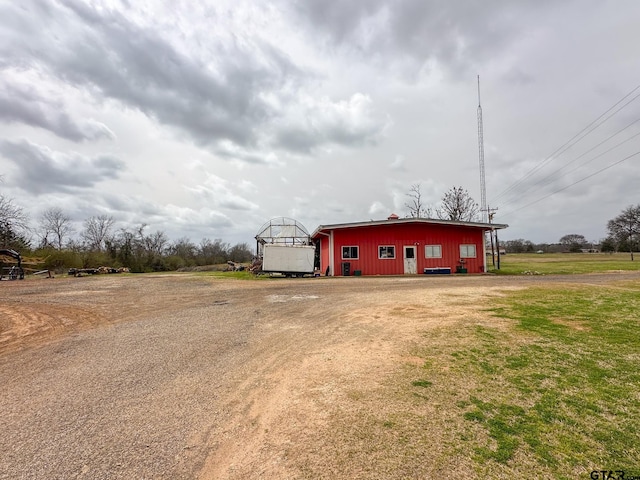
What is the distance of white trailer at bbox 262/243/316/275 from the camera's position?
69.1 feet

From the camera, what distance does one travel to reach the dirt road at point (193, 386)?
8.18 feet

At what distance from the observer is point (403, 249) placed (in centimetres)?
2141

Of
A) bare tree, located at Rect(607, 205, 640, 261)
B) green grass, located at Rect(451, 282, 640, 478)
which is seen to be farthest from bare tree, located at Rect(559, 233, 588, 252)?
green grass, located at Rect(451, 282, 640, 478)

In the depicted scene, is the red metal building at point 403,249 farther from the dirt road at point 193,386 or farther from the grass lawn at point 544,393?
the grass lawn at point 544,393

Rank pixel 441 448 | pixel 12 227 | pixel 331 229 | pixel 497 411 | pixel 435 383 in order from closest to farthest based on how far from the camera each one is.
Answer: pixel 441 448 < pixel 497 411 < pixel 435 383 < pixel 331 229 < pixel 12 227

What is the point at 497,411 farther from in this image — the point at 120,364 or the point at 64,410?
Result: the point at 120,364

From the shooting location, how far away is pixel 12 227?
78.2ft

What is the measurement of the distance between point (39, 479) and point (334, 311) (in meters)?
6.41

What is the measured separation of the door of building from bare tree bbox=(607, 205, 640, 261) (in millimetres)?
41583

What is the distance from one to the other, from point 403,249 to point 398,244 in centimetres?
47

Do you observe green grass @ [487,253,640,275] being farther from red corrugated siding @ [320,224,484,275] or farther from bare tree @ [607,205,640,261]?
bare tree @ [607,205,640,261]

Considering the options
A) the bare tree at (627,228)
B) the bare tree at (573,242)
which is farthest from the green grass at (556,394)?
the bare tree at (573,242)

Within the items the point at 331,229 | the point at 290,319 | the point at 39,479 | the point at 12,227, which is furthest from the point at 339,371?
the point at 12,227

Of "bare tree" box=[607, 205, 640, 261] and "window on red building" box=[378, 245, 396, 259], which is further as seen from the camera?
"bare tree" box=[607, 205, 640, 261]
